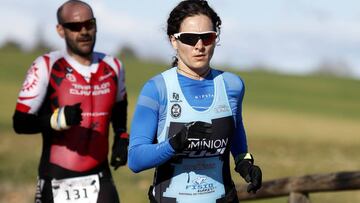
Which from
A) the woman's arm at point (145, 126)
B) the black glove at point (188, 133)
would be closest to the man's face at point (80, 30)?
the woman's arm at point (145, 126)

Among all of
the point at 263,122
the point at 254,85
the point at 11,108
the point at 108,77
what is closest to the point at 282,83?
the point at 254,85

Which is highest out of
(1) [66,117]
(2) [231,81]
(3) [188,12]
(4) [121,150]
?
(3) [188,12]

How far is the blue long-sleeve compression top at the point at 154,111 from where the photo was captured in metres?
5.33

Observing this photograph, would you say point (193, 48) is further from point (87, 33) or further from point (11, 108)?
point (11, 108)

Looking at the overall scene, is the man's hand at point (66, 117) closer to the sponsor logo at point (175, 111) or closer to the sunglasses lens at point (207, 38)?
the sponsor logo at point (175, 111)

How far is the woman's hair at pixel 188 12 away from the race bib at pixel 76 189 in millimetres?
1989

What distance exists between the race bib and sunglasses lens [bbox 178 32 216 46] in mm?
2117

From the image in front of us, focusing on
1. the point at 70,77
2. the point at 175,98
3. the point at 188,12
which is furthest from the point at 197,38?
the point at 70,77

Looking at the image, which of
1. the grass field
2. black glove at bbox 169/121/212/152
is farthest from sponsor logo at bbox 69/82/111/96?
the grass field

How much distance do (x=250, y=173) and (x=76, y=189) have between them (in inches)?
82.1

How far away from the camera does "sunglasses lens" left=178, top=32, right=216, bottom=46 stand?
18.0ft

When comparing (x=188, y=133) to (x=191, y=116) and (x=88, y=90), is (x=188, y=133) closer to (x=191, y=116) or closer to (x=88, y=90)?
(x=191, y=116)

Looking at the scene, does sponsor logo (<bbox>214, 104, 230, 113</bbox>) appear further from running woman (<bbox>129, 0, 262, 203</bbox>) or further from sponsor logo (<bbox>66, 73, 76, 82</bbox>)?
sponsor logo (<bbox>66, 73, 76, 82</bbox>)

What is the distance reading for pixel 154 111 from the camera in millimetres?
5426
